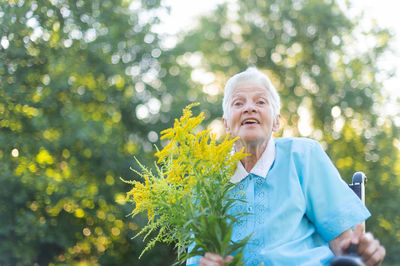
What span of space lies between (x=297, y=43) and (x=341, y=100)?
304 centimetres

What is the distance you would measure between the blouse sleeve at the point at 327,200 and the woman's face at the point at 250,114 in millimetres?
250

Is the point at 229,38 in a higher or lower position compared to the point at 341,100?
higher

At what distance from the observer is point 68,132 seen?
10.4m

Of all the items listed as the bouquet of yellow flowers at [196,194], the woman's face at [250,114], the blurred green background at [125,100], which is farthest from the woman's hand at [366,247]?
the blurred green background at [125,100]

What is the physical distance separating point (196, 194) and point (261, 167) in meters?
0.46

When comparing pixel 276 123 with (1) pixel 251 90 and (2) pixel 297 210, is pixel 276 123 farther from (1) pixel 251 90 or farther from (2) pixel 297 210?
(2) pixel 297 210

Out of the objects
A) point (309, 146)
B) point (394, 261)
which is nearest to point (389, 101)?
point (394, 261)

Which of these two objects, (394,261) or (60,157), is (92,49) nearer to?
(60,157)


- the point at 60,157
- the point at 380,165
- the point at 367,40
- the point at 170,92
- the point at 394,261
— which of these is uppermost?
the point at 367,40

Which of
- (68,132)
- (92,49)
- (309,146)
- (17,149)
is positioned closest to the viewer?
(309,146)

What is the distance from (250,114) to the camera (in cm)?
213

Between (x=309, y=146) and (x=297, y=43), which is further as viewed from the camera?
(x=297, y=43)

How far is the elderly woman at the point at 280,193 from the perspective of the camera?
74.2 inches

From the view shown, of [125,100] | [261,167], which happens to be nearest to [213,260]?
[261,167]
